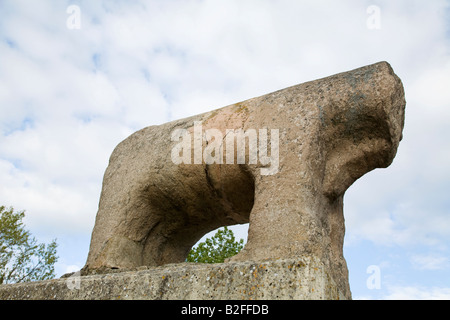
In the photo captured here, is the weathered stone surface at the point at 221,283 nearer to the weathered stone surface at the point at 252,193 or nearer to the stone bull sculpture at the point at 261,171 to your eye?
the weathered stone surface at the point at 252,193

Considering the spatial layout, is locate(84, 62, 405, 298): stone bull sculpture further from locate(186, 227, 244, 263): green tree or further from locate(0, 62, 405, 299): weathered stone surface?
locate(186, 227, 244, 263): green tree

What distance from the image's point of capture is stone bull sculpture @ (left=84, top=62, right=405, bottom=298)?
383cm

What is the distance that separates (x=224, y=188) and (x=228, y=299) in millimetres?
2264

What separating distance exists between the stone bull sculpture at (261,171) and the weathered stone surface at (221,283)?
0.88 metres

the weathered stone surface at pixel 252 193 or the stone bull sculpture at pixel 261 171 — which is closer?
the weathered stone surface at pixel 252 193

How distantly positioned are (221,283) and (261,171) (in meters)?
1.71

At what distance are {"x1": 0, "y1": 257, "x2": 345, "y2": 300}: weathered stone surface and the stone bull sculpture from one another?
88 cm

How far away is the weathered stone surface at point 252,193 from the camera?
2.67m

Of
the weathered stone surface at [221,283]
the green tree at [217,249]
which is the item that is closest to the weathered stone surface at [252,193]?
the weathered stone surface at [221,283]

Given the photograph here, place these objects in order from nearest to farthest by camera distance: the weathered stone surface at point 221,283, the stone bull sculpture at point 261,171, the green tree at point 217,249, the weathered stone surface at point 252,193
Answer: the weathered stone surface at point 221,283, the weathered stone surface at point 252,193, the stone bull sculpture at point 261,171, the green tree at point 217,249

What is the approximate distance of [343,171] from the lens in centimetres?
436

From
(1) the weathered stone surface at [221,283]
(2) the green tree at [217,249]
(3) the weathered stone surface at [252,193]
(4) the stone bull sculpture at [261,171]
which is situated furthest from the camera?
(2) the green tree at [217,249]

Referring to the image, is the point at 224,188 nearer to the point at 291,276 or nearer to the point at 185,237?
the point at 185,237
